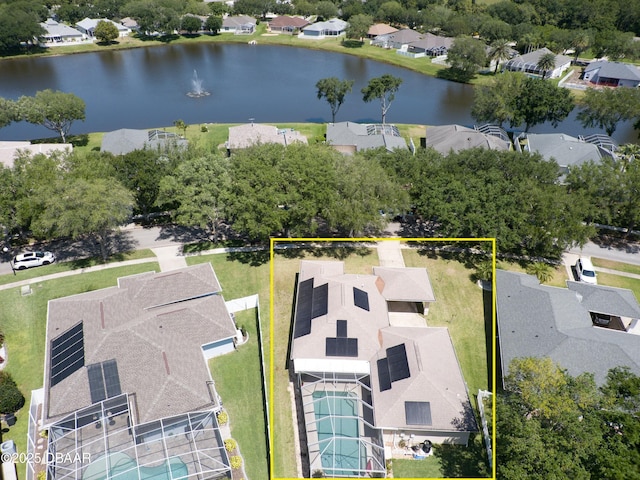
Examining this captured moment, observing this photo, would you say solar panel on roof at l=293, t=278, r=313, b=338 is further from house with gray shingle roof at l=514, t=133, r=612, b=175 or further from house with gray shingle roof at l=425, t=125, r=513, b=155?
house with gray shingle roof at l=514, t=133, r=612, b=175

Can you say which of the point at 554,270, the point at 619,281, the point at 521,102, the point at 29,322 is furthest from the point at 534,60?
the point at 29,322

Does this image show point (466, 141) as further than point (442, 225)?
Yes

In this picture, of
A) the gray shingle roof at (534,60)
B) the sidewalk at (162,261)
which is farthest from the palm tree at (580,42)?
the sidewalk at (162,261)

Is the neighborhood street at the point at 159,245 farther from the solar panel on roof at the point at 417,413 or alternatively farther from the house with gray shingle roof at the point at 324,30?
the house with gray shingle roof at the point at 324,30

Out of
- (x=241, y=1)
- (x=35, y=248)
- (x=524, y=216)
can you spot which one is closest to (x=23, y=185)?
(x=35, y=248)

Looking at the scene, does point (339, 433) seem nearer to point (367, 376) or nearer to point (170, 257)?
point (367, 376)

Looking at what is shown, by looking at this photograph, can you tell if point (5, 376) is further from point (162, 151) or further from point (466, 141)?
point (466, 141)

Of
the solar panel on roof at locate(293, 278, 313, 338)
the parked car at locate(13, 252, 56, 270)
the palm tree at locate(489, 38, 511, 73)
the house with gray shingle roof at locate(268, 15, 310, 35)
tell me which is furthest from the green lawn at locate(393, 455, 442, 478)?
the house with gray shingle roof at locate(268, 15, 310, 35)
